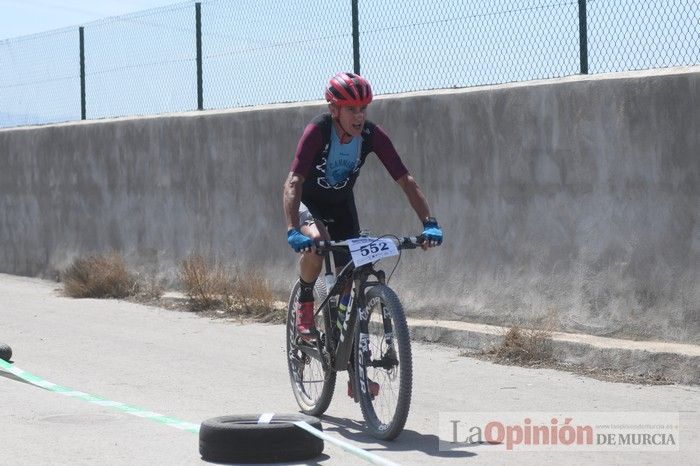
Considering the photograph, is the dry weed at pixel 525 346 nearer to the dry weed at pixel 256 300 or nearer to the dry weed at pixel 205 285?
the dry weed at pixel 256 300

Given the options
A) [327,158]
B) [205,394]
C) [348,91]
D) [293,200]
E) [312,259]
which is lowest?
[205,394]

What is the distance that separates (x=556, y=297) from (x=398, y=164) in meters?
2.88

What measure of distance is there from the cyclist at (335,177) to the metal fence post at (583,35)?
3104 mm

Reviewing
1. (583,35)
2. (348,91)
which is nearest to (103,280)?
(583,35)

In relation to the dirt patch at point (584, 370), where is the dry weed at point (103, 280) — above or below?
above

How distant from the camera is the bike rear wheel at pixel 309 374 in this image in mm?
7539

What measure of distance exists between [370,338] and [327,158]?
1201 mm

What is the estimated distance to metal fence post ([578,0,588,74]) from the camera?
393 inches

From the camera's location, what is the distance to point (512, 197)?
1020 cm

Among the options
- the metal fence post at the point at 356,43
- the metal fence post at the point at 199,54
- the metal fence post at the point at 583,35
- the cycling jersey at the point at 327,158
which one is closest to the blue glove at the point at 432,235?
the cycling jersey at the point at 327,158

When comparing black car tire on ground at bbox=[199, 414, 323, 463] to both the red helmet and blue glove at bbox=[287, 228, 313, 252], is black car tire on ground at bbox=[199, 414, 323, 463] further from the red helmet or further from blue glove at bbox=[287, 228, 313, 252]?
the red helmet

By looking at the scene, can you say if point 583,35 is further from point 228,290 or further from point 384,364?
point 228,290

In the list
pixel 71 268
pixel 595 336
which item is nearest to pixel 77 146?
pixel 71 268

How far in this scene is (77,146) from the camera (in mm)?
16172
